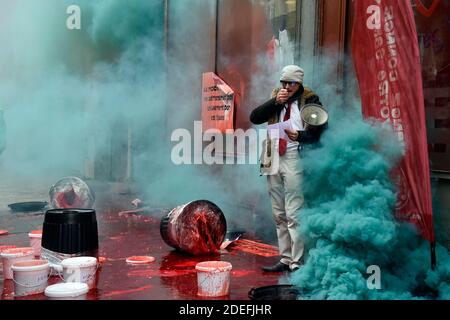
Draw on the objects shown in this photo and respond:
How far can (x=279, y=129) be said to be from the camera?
5707 mm

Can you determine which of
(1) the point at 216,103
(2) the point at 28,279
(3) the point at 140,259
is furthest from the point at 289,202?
(1) the point at 216,103

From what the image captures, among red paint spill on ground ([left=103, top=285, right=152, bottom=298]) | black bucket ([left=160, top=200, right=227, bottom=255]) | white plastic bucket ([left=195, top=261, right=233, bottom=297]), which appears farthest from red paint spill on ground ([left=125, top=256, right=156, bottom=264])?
white plastic bucket ([left=195, top=261, right=233, bottom=297])

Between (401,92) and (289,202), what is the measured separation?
1.53 meters

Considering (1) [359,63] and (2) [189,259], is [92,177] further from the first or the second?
(1) [359,63]

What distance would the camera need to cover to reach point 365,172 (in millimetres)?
4898

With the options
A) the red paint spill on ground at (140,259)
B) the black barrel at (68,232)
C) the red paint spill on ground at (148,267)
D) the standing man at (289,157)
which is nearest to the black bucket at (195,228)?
the red paint spill on ground at (148,267)

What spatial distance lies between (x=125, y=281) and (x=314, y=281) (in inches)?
72.6

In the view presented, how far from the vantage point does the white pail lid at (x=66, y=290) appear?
4.73 m

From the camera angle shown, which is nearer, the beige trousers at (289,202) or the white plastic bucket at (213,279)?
the white plastic bucket at (213,279)

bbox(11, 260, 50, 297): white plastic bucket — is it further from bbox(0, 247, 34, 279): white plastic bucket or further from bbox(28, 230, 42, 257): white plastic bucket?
bbox(28, 230, 42, 257): white plastic bucket

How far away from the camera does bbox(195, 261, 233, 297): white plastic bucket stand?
4887 millimetres

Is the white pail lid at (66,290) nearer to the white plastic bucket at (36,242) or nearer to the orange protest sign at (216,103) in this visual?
the white plastic bucket at (36,242)

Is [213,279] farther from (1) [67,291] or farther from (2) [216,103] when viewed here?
(2) [216,103]

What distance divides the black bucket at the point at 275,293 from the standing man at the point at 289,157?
684 millimetres
